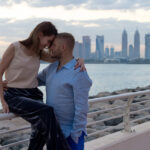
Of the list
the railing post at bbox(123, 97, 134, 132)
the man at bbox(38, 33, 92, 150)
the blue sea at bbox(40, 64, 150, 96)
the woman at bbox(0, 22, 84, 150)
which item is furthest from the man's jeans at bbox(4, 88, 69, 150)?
the blue sea at bbox(40, 64, 150, 96)

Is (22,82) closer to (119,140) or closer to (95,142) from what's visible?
(95,142)

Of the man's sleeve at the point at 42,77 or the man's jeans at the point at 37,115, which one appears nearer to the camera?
the man's jeans at the point at 37,115

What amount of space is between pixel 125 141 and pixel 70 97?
5.12 ft

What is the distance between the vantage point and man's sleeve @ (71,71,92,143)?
2.11m

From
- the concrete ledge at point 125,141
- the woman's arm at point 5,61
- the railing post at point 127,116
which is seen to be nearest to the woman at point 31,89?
the woman's arm at point 5,61

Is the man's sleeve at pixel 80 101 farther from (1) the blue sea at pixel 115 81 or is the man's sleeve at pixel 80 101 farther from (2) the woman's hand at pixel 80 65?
(1) the blue sea at pixel 115 81

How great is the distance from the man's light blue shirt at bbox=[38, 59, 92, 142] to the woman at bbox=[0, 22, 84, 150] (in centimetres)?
12

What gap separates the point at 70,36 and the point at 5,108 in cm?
66

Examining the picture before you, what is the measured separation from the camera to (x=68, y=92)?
2.15 meters

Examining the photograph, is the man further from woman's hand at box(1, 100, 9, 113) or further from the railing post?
the railing post

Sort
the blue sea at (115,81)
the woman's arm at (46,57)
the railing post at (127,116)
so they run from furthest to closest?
the blue sea at (115,81)
the railing post at (127,116)
the woman's arm at (46,57)

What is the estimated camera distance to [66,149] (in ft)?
6.94

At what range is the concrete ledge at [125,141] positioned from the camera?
3217 millimetres

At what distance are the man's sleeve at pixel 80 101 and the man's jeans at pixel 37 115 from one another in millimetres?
115
